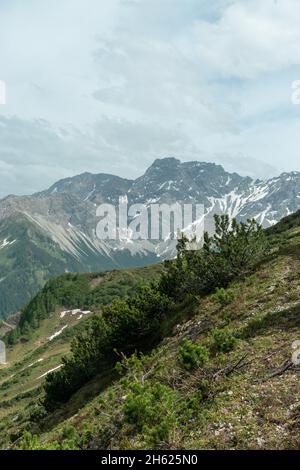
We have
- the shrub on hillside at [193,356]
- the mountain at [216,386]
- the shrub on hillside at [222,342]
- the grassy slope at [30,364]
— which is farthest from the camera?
the grassy slope at [30,364]

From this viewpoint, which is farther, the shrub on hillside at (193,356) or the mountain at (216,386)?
the shrub on hillside at (193,356)

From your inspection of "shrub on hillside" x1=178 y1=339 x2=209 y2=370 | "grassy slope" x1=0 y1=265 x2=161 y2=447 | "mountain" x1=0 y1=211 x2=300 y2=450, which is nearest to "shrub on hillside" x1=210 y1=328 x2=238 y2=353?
"mountain" x1=0 y1=211 x2=300 y2=450

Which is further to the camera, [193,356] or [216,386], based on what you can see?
[193,356]

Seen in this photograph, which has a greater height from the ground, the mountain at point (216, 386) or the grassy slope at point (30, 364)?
the mountain at point (216, 386)

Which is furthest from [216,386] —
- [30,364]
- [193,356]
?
[30,364]

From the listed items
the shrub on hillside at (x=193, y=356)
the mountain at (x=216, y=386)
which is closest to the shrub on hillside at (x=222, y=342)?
the mountain at (x=216, y=386)

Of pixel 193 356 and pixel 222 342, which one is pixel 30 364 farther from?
pixel 193 356

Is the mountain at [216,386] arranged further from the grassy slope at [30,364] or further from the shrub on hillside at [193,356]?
the grassy slope at [30,364]

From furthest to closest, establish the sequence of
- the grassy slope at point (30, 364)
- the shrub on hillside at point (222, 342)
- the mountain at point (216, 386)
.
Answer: the grassy slope at point (30, 364) → the shrub on hillside at point (222, 342) → the mountain at point (216, 386)

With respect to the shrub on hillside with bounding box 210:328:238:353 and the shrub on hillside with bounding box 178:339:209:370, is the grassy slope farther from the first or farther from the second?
the shrub on hillside with bounding box 178:339:209:370

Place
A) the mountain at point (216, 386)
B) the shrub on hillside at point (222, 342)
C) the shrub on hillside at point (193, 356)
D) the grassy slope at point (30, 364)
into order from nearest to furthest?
the mountain at point (216, 386), the shrub on hillside at point (193, 356), the shrub on hillside at point (222, 342), the grassy slope at point (30, 364)

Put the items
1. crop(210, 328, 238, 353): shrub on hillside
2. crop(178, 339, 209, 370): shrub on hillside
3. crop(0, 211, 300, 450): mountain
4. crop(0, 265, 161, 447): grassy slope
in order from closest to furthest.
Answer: crop(0, 211, 300, 450): mountain, crop(178, 339, 209, 370): shrub on hillside, crop(210, 328, 238, 353): shrub on hillside, crop(0, 265, 161, 447): grassy slope
